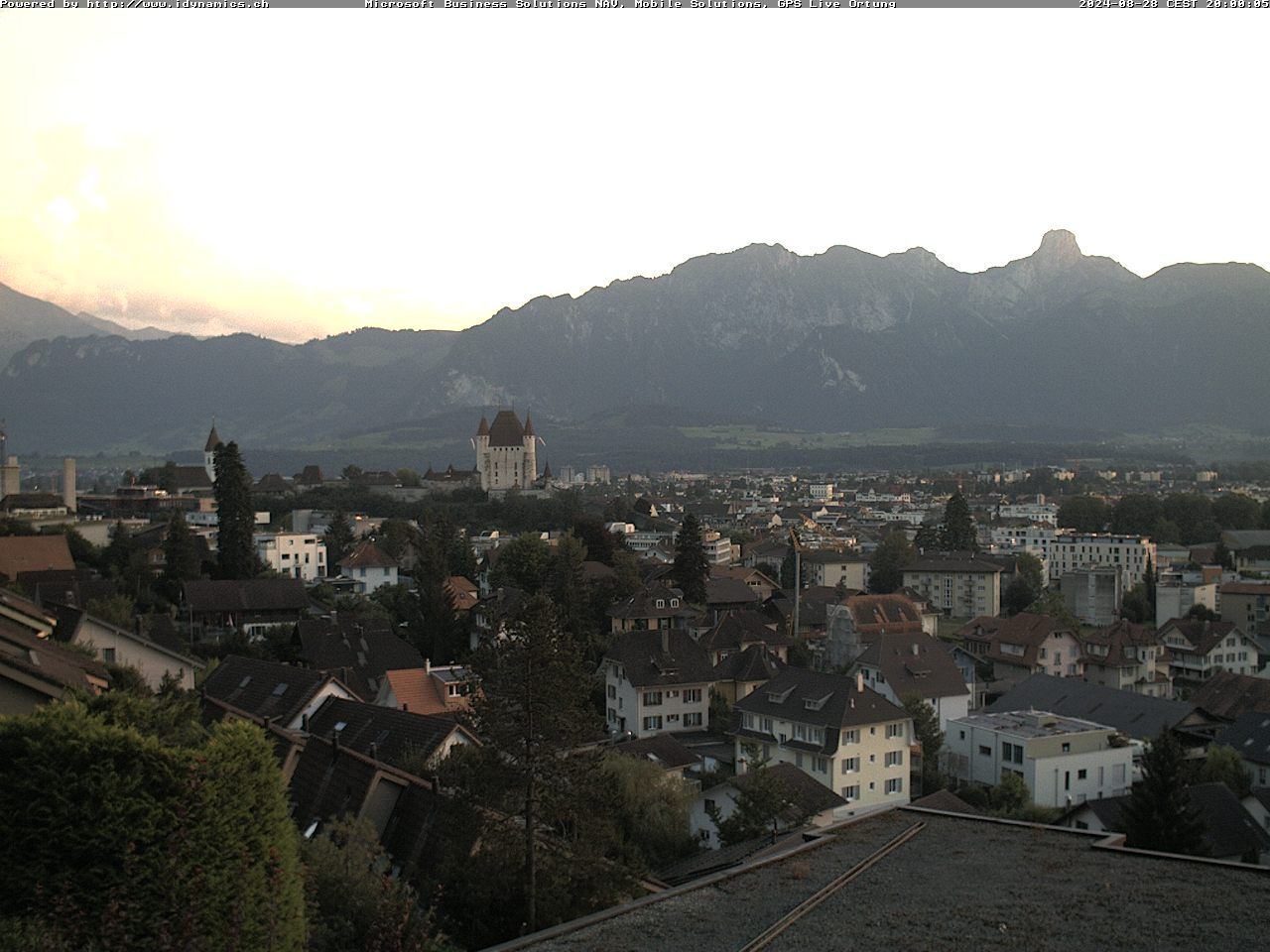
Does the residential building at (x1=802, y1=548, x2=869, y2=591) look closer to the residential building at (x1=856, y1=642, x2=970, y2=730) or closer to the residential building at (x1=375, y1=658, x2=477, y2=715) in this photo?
the residential building at (x1=856, y1=642, x2=970, y2=730)

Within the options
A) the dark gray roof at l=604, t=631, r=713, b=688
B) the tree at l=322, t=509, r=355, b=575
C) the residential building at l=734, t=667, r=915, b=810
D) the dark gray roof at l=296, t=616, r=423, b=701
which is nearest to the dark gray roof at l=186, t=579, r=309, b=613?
the dark gray roof at l=296, t=616, r=423, b=701

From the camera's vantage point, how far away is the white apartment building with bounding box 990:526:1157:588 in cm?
7856

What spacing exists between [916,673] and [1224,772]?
969 centimetres

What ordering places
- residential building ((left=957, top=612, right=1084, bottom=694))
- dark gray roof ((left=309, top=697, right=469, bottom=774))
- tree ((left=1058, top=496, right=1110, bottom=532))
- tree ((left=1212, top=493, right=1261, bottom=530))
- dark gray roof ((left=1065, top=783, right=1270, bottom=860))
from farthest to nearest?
tree ((left=1058, top=496, right=1110, bottom=532))
tree ((left=1212, top=493, right=1261, bottom=530))
residential building ((left=957, top=612, right=1084, bottom=694))
dark gray roof ((left=1065, top=783, right=1270, bottom=860))
dark gray roof ((left=309, top=697, right=469, bottom=774))

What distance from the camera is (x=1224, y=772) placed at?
30.7 m

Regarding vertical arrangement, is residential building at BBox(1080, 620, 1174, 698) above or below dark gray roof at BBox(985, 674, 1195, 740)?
below

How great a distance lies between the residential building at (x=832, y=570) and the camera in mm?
73312

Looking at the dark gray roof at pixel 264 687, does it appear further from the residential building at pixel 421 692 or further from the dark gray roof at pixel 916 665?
the dark gray roof at pixel 916 665

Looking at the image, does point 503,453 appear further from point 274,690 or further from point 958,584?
point 274,690

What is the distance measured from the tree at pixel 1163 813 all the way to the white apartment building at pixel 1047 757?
7003 millimetres

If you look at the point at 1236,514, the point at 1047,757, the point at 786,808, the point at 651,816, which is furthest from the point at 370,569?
the point at 1236,514

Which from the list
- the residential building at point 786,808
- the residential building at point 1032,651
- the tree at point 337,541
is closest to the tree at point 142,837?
the residential building at point 786,808

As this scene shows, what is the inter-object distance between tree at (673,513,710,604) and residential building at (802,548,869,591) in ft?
71.6

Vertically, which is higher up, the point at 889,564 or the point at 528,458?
the point at 528,458
